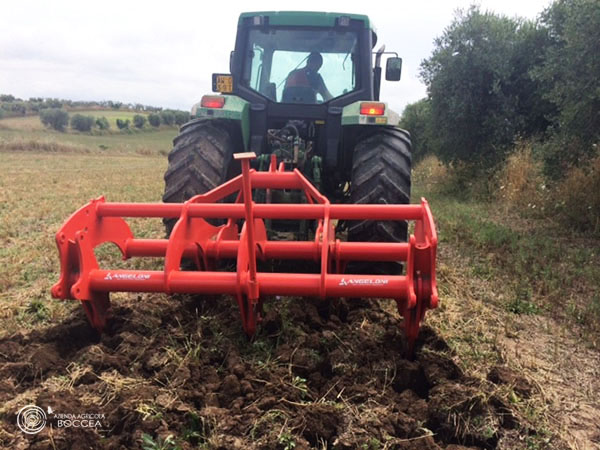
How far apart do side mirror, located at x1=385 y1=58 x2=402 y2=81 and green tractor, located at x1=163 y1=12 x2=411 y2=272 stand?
1.7 inches

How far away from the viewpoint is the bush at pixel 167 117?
47.9 m

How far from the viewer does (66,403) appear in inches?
82.4

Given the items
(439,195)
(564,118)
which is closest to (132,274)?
(564,118)

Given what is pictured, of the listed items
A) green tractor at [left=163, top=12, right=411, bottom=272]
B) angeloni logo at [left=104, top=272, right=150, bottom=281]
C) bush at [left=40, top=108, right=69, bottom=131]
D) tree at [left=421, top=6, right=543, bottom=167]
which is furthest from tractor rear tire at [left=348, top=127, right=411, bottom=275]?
bush at [left=40, top=108, right=69, bottom=131]

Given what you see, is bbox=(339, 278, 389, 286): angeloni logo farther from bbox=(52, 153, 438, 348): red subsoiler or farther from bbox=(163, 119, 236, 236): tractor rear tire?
bbox=(163, 119, 236, 236): tractor rear tire

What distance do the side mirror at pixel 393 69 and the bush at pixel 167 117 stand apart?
4568 cm

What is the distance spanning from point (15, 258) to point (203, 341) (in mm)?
3223

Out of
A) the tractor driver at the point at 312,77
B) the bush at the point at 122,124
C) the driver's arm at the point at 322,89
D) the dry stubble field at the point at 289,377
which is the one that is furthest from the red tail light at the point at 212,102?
the bush at the point at 122,124

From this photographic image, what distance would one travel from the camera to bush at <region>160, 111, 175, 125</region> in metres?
47.9

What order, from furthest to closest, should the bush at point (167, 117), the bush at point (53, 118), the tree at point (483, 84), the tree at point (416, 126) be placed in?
the bush at point (167, 117)
the bush at point (53, 118)
the tree at point (416, 126)
the tree at point (483, 84)

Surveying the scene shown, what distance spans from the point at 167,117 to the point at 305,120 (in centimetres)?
4710

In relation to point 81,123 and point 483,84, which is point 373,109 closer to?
point 483,84

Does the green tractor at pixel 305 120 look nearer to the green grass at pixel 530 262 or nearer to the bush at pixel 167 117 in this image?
the green grass at pixel 530 262

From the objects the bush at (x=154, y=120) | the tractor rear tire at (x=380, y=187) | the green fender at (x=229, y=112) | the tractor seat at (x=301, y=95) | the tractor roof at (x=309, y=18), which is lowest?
the tractor rear tire at (x=380, y=187)
